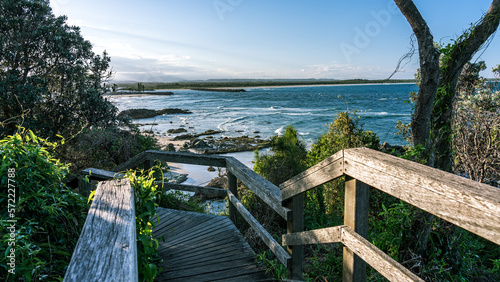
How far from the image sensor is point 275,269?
2.91 metres

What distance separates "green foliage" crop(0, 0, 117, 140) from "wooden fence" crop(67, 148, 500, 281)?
21.5ft

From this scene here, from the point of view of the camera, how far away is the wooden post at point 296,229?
2.41 meters

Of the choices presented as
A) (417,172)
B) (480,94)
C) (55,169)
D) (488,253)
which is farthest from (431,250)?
(480,94)

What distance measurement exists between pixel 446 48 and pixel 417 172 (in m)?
2.80

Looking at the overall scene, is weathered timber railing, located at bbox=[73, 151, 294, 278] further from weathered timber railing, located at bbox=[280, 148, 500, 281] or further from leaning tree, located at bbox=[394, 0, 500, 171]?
leaning tree, located at bbox=[394, 0, 500, 171]

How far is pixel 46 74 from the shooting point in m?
8.17

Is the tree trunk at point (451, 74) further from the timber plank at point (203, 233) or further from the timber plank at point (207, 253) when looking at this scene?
the timber plank at point (203, 233)

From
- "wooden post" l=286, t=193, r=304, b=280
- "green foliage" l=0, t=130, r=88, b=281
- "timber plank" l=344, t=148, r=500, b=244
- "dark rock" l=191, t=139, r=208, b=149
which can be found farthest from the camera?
"dark rock" l=191, t=139, r=208, b=149

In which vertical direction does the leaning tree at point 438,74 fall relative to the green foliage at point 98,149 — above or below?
above

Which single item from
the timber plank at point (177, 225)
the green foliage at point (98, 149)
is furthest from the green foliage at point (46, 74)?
the timber plank at point (177, 225)

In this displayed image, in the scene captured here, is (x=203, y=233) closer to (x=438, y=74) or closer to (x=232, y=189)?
(x=232, y=189)

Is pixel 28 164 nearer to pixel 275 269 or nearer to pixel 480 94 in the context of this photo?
pixel 275 269

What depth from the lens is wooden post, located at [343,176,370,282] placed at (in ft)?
5.44

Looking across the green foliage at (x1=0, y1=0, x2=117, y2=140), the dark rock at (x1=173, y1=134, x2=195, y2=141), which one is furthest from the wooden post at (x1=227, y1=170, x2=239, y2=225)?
the dark rock at (x1=173, y1=134, x2=195, y2=141)
